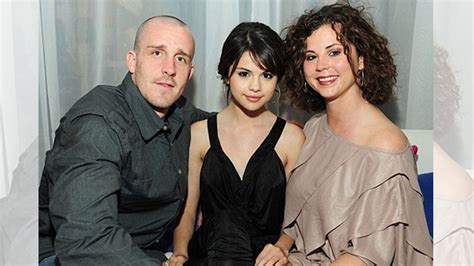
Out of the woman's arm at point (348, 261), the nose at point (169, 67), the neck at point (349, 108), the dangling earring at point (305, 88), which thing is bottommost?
the woman's arm at point (348, 261)

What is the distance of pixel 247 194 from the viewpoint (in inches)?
69.1

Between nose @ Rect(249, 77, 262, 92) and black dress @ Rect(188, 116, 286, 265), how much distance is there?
0.15 m

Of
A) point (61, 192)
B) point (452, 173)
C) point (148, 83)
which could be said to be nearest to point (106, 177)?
point (61, 192)

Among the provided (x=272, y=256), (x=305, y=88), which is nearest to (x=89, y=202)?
(x=272, y=256)

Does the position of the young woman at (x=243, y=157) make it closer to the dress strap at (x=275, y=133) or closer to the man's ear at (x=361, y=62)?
the dress strap at (x=275, y=133)

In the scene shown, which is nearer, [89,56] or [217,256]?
[217,256]

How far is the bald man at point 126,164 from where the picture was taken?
1.37m

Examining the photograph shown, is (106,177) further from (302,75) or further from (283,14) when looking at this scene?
(283,14)

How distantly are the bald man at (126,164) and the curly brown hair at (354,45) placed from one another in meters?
0.27

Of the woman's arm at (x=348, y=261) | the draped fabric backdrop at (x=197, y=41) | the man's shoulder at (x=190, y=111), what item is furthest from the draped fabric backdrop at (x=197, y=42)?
the woman's arm at (x=348, y=261)

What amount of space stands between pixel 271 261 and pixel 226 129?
Result: 0.39m

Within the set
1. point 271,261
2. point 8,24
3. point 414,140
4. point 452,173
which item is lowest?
point 271,261

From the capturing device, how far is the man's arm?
135 cm

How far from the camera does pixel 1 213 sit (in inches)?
44.9
